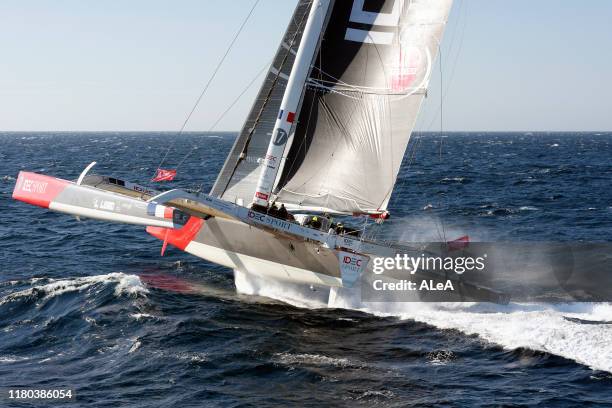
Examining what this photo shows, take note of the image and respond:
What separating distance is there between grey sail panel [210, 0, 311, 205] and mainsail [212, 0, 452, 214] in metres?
0.61

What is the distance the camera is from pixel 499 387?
536 inches

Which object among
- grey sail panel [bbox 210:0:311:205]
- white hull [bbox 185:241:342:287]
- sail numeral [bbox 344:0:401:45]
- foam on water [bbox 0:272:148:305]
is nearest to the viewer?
sail numeral [bbox 344:0:401:45]

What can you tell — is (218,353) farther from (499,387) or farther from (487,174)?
(487,174)

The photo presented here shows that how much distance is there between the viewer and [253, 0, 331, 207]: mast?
60.0 feet

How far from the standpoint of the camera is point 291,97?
18.5 meters

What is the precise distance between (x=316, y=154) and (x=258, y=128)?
224 cm

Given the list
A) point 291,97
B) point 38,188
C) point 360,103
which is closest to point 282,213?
point 291,97

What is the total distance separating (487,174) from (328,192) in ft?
136

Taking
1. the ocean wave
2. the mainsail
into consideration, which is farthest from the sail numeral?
the ocean wave

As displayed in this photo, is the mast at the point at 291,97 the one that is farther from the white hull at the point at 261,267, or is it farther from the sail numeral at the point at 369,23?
the white hull at the point at 261,267

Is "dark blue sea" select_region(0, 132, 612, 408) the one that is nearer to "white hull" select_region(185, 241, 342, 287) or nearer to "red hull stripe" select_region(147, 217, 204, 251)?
"white hull" select_region(185, 241, 342, 287)

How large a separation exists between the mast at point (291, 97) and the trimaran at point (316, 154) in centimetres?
3

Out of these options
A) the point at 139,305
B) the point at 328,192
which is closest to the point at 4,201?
the point at 139,305

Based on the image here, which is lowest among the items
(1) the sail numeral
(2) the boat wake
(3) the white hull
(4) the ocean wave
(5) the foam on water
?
(4) the ocean wave
